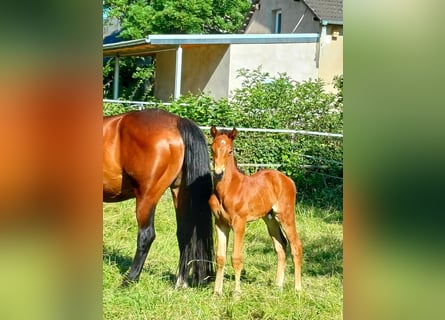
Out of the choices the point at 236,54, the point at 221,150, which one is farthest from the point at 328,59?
the point at 221,150

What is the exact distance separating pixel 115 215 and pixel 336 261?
2.59 metres

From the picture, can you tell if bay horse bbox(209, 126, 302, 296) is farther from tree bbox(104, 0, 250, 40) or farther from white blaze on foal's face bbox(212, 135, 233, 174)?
tree bbox(104, 0, 250, 40)

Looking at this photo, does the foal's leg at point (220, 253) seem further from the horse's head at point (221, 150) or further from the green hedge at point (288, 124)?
the green hedge at point (288, 124)

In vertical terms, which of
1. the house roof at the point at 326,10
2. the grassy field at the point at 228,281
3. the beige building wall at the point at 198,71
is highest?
the house roof at the point at 326,10

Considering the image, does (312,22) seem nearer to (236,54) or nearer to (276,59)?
(276,59)

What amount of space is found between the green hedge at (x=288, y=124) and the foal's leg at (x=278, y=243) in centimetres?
346

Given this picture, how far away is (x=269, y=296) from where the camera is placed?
3.67m

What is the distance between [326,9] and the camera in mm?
17297

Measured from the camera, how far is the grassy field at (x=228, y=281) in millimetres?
3381

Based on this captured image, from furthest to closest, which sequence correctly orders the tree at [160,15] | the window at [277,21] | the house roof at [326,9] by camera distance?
the tree at [160,15] → the window at [277,21] → the house roof at [326,9]

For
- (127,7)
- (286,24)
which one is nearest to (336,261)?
(286,24)

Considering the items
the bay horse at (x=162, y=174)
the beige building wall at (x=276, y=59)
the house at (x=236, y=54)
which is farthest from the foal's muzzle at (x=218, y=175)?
the beige building wall at (x=276, y=59)

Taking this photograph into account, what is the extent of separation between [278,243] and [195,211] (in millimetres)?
661
